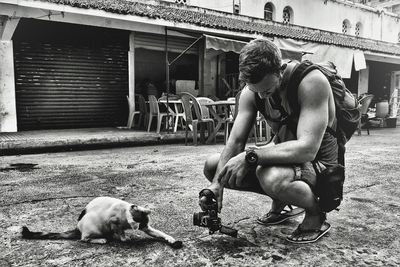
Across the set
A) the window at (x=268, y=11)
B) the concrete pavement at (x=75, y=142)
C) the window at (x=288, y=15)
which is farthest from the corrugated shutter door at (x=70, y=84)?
the window at (x=288, y=15)

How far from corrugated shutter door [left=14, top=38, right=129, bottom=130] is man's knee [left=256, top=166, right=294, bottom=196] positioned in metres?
8.94

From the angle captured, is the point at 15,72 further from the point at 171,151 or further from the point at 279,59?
the point at 279,59

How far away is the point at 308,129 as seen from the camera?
6.31 feet

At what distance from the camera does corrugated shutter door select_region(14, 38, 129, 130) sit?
9.27 meters

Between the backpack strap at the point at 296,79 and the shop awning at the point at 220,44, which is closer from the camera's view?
the backpack strap at the point at 296,79

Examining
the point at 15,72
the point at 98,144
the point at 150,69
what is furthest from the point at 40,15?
the point at 150,69

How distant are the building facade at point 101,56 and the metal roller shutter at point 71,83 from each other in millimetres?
26

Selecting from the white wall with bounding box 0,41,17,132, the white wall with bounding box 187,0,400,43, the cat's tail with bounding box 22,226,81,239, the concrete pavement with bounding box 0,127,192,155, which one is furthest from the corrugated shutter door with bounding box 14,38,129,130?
the cat's tail with bounding box 22,226,81,239

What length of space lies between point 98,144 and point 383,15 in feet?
84.7

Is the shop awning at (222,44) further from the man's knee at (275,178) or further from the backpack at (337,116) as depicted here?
the man's knee at (275,178)

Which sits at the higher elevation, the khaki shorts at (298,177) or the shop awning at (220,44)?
the shop awning at (220,44)

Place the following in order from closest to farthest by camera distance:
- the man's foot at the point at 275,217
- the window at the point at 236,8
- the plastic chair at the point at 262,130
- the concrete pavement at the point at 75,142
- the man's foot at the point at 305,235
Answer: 1. the man's foot at the point at 305,235
2. the man's foot at the point at 275,217
3. the concrete pavement at the point at 75,142
4. the plastic chair at the point at 262,130
5. the window at the point at 236,8

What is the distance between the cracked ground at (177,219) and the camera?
1.94 m

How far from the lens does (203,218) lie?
1.92 m
